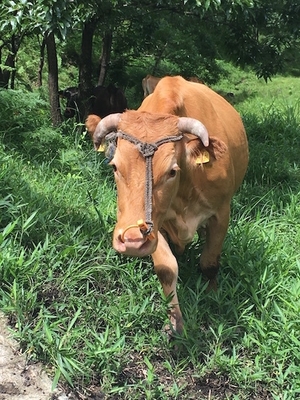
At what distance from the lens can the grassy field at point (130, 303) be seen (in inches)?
128

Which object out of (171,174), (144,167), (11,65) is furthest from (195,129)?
(11,65)

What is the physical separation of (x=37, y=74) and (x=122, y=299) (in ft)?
25.0

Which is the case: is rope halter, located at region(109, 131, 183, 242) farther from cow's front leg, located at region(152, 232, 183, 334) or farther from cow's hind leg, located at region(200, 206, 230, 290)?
cow's hind leg, located at region(200, 206, 230, 290)

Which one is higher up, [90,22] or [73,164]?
[90,22]

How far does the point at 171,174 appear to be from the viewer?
3.03m

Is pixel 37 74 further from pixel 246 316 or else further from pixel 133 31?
pixel 246 316

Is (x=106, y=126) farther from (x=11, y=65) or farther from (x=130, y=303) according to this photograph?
(x=11, y=65)

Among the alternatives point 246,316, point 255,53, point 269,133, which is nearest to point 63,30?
point 246,316

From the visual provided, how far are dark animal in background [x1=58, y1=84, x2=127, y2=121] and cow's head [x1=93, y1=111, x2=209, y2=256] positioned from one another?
12.5ft

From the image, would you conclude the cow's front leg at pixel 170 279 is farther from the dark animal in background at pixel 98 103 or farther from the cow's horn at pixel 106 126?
the dark animal in background at pixel 98 103

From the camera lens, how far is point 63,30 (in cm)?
453

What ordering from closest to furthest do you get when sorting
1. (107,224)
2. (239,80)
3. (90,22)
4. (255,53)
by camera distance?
(107,224) < (90,22) < (255,53) < (239,80)

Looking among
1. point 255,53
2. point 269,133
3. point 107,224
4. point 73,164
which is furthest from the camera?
point 269,133

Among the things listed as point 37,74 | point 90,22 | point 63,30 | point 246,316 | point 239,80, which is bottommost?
point 239,80
